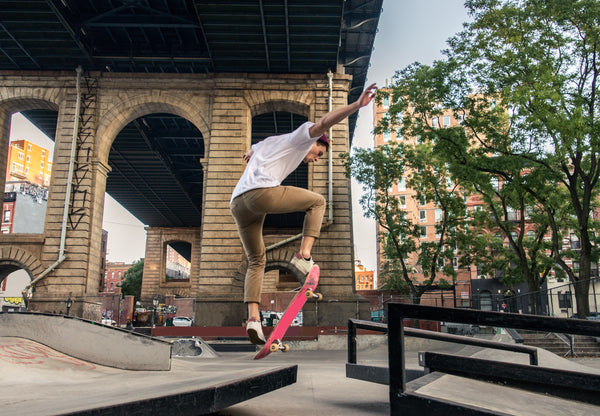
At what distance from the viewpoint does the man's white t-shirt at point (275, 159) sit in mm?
4215

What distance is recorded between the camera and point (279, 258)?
82.1ft

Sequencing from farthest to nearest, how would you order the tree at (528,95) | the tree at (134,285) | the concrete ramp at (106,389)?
the tree at (134,285) → the tree at (528,95) → the concrete ramp at (106,389)

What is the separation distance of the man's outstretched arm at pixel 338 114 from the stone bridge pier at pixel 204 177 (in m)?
20.5

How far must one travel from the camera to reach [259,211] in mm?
4238

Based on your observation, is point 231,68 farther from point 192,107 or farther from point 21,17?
point 21,17

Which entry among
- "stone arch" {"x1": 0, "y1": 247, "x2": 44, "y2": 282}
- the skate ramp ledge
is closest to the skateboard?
the skate ramp ledge

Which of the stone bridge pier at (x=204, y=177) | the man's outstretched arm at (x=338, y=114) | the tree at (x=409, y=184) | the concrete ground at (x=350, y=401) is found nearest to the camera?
the concrete ground at (x=350, y=401)

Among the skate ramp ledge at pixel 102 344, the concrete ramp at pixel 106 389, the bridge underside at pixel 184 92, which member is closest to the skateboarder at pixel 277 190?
the concrete ramp at pixel 106 389

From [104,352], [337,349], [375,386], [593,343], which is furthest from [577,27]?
[104,352]

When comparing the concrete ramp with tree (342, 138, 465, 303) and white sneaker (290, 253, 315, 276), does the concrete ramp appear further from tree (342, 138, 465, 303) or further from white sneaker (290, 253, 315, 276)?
tree (342, 138, 465, 303)

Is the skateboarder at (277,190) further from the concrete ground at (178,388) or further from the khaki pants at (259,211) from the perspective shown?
the concrete ground at (178,388)

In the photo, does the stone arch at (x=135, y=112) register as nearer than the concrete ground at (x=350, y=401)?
No

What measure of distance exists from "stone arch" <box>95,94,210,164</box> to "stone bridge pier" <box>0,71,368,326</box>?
2.2 inches

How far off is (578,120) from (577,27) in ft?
14.0
